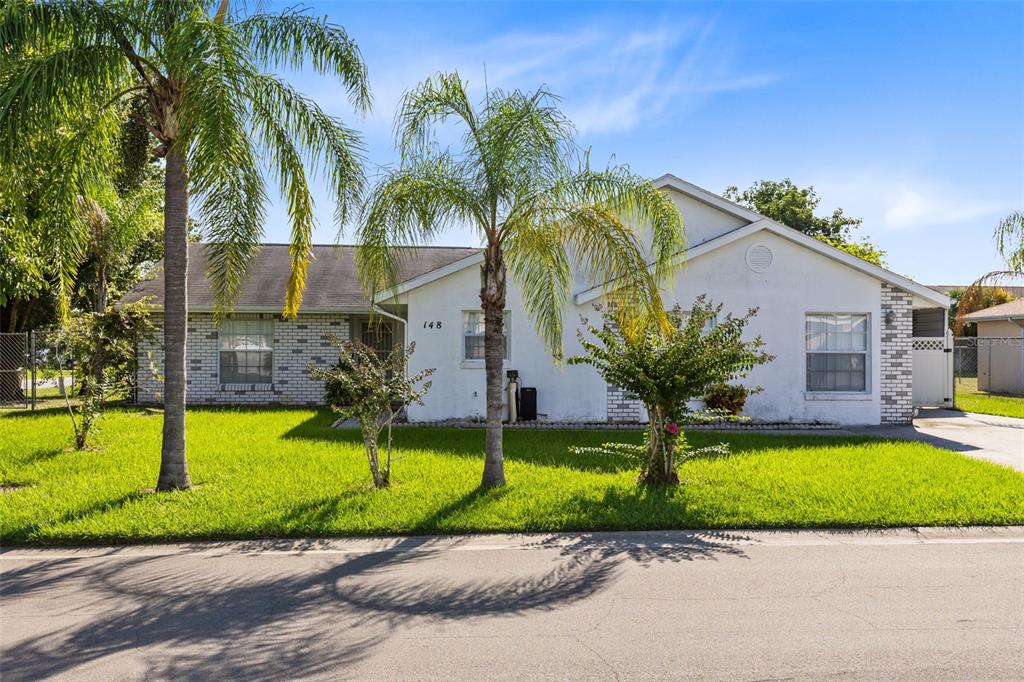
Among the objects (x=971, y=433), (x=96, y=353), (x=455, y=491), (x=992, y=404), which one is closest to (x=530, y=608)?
(x=455, y=491)

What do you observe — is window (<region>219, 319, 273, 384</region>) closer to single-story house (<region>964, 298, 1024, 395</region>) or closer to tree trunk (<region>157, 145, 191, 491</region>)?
tree trunk (<region>157, 145, 191, 491</region>)

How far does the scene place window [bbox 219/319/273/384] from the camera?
62.7ft

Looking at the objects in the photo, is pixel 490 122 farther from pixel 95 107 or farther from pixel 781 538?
pixel 781 538

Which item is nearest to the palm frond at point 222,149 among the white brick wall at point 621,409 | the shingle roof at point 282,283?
the white brick wall at point 621,409

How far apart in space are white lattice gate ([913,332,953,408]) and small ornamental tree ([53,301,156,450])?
1844 cm

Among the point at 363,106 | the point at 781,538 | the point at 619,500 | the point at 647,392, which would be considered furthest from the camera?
the point at 363,106

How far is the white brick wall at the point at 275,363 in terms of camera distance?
19016mm

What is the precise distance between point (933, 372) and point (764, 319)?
287 inches

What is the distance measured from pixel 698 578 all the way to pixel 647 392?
3083mm

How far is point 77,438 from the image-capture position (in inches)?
452

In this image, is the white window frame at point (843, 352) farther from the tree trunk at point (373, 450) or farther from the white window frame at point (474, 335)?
the tree trunk at point (373, 450)

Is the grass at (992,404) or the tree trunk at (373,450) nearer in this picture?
the tree trunk at (373,450)

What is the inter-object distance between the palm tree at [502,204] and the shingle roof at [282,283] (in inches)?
331

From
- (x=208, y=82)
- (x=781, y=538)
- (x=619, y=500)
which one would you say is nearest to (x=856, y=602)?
(x=781, y=538)
